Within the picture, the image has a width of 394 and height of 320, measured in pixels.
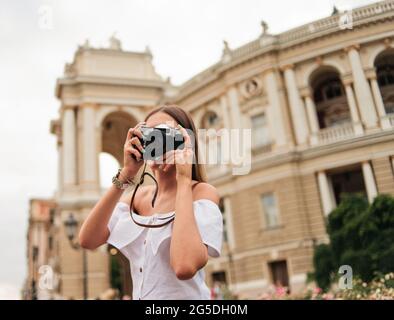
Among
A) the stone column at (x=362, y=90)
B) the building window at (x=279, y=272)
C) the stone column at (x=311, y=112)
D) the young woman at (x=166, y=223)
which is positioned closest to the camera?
the young woman at (x=166, y=223)

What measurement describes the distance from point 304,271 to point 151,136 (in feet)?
55.0

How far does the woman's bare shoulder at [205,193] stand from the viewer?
57.4 inches

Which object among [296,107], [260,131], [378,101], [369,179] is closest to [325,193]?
[369,179]

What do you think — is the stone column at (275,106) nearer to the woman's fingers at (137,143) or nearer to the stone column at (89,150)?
the stone column at (89,150)

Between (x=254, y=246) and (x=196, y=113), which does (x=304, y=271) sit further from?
(x=196, y=113)

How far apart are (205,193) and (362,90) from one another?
14094 millimetres

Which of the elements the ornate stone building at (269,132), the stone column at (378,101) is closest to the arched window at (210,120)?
the ornate stone building at (269,132)

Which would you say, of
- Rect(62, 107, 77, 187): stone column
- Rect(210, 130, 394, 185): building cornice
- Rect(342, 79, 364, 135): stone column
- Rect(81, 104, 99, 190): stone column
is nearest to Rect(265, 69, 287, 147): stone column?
Rect(210, 130, 394, 185): building cornice

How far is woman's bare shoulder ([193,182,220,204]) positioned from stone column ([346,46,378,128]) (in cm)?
1086

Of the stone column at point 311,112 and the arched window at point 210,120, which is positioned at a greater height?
the arched window at point 210,120

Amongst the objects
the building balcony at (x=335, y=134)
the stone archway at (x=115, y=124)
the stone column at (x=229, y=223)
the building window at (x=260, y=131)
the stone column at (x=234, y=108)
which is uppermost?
the stone archway at (x=115, y=124)

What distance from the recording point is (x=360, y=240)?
10.3 meters

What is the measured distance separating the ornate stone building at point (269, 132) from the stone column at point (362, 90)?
0.04 m

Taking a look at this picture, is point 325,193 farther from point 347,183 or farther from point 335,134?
point 335,134
